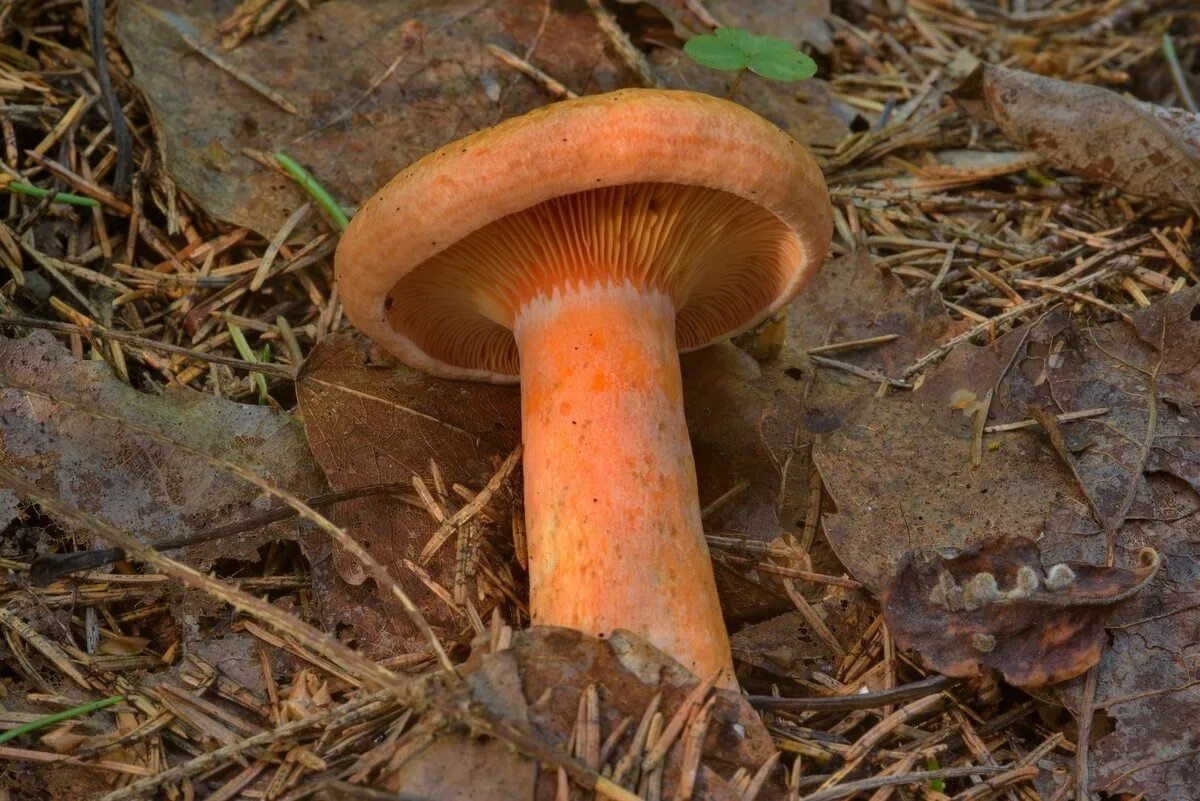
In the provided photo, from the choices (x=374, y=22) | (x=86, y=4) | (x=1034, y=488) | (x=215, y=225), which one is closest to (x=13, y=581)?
(x=215, y=225)

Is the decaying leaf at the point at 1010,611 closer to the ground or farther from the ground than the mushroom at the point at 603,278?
closer to the ground

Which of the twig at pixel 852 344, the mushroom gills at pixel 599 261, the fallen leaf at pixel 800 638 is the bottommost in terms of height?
the fallen leaf at pixel 800 638

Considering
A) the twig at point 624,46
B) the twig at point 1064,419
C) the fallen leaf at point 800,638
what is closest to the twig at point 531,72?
the twig at point 624,46

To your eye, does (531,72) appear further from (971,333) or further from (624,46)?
(971,333)

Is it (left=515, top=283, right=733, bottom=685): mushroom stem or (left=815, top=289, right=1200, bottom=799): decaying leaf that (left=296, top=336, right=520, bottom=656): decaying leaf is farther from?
(left=815, top=289, right=1200, bottom=799): decaying leaf

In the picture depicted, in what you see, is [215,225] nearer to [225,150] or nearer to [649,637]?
[225,150]

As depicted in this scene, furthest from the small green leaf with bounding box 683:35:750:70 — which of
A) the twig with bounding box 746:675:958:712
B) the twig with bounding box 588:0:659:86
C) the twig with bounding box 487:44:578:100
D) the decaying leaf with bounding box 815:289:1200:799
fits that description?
the twig with bounding box 746:675:958:712

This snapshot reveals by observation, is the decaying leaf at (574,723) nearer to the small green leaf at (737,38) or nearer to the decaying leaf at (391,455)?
the decaying leaf at (391,455)
